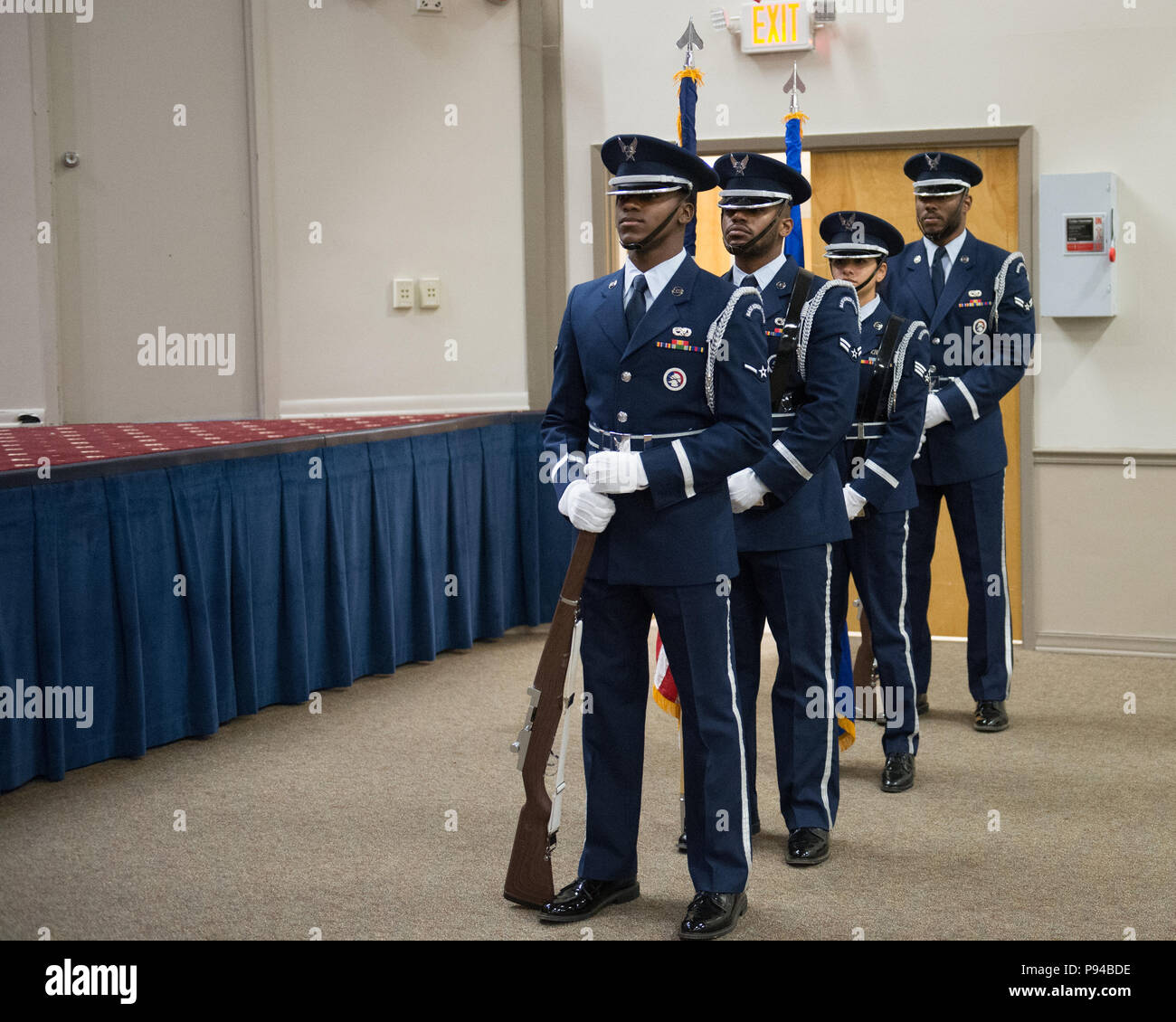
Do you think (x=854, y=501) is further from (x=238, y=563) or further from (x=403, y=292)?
(x=403, y=292)

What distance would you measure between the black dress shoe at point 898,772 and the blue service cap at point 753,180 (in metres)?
1.61

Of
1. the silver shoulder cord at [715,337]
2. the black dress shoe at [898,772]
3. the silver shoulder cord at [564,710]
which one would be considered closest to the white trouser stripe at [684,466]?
the silver shoulder cord at [715,337]

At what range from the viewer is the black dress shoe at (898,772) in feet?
12.1

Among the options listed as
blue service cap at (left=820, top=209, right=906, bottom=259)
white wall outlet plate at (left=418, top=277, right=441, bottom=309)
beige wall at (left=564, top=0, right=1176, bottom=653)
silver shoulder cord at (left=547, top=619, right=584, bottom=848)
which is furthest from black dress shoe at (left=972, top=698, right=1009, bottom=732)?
white wall outlet plate at (left=418, top=277, right=441, bottom=309)

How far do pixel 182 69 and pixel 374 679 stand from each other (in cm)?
272

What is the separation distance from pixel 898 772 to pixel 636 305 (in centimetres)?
175

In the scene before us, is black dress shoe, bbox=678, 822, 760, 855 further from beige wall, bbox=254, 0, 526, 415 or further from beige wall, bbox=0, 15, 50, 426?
beige wall, bbox=0, 15, 50, 426

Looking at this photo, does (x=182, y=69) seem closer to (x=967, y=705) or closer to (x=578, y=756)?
(x=578, y=756)

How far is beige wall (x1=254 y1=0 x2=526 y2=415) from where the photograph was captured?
577 cm

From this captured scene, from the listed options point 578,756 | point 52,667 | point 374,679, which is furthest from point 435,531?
point 52,667

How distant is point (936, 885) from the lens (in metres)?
2.97

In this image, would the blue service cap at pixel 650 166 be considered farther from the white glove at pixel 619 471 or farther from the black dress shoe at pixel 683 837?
the black dress shoe at pixel 683 837

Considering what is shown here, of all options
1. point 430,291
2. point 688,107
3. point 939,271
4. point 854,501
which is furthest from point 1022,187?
point 430,291

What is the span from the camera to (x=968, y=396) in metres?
4.21
